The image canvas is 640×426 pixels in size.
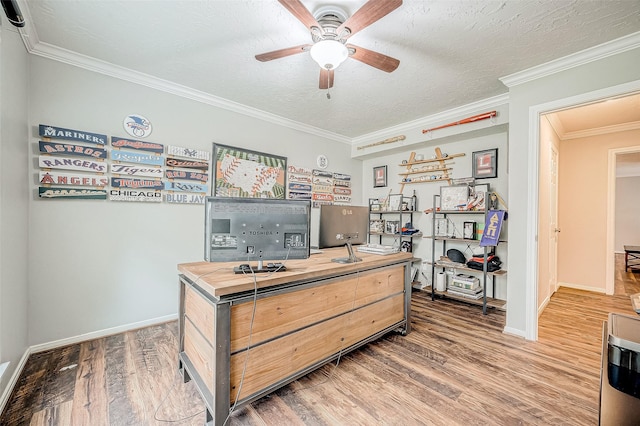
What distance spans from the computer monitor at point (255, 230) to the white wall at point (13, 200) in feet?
4.70

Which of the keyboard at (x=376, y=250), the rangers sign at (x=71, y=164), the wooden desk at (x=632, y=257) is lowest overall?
the wooden desk at (x=632, y=257)

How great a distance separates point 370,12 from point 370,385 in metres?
2.46

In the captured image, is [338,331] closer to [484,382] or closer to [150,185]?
[484,382]

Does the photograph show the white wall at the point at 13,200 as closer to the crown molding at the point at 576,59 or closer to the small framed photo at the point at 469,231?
the crown molding at the point at 576,59

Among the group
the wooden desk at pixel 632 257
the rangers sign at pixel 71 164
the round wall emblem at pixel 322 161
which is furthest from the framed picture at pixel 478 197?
the wooden desk at pixel 632 257

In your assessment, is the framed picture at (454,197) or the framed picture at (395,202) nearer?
the framed picture at (454,197)

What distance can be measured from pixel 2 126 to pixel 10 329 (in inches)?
55.0

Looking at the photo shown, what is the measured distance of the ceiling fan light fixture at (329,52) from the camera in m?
1.75

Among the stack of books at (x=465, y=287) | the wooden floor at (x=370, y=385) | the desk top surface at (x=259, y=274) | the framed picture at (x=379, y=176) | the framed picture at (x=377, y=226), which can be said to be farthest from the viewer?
the framed picture at (x=379, y=176)

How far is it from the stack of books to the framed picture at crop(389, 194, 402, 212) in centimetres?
141

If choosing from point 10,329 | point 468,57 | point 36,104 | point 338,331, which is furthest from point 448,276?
point 36,104

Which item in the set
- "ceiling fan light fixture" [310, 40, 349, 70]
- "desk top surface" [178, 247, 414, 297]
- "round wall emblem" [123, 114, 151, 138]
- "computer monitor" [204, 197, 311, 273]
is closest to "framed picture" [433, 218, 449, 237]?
"desk top surface" [178, 247, 414, 297]

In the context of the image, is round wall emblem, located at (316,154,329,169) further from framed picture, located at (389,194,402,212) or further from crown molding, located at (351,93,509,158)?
framed picture, located at (389,194,402,212)

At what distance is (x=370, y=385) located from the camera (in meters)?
1.85
